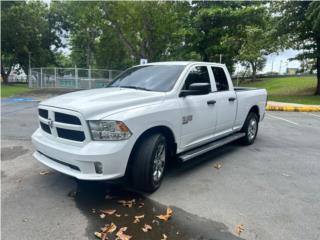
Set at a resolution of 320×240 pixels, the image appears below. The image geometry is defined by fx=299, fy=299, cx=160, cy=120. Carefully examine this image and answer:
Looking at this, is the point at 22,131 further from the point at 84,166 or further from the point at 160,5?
the point at 160,5

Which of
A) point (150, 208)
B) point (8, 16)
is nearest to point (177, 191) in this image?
point (150, 208)

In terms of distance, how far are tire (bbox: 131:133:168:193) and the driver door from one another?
635 mm

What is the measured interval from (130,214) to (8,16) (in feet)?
110

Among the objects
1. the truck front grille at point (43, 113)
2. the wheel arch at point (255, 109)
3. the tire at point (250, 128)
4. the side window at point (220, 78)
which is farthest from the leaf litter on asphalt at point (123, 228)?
the wheel arch at point (255, 109)

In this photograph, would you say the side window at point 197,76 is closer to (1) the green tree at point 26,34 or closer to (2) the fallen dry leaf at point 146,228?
(2) the fallen dry leaf at point 146,228

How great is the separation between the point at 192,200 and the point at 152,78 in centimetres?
214

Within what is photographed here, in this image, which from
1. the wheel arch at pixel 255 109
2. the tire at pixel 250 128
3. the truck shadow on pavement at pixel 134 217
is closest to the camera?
the truck shadow on pavement at pixel 134 217

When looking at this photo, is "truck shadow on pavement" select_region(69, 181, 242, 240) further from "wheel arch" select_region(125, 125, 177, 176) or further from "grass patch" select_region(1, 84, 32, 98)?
"grass patch" select_region(1, 84, 32, 98)

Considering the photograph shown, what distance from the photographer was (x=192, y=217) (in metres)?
3.64

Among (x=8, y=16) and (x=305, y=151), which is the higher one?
(x=8, y=16)

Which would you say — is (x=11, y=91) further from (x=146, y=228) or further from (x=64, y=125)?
(x=146, y=228)

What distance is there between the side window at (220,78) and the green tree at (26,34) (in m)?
31.5

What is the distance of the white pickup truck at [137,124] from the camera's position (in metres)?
3.68

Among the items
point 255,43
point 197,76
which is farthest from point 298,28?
point 197,76
